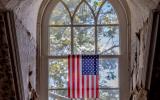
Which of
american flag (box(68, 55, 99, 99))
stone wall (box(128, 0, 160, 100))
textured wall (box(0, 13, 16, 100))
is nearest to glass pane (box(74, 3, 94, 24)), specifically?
american flag (box(68, 55, 99, 99))

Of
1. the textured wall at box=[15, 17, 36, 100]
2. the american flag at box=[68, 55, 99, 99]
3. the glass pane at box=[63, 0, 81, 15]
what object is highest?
the glass pane at box=[63, 0, 81, 15]

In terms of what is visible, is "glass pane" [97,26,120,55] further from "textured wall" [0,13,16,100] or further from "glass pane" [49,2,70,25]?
"textured wall" [0,13,16,100]

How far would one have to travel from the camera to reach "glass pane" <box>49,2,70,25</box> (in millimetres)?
5191

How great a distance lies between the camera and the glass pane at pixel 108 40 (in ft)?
16.7

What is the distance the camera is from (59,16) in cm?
521

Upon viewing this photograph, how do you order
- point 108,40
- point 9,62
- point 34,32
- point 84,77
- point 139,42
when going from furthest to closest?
point 108,40 < point 84,77 < point 34,32 < point 139,42 < point 9,62

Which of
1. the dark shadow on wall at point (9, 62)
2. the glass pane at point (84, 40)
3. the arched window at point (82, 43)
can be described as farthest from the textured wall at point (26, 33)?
the glass pane at point (84, 40)

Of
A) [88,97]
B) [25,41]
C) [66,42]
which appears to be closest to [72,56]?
[66,42]

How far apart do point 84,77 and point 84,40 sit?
0.49 meters

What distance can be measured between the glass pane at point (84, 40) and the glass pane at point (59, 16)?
0.59 ft

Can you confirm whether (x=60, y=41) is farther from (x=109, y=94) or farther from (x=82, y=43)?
(x=109, y=94)

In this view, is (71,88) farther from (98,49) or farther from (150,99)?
(150,99)

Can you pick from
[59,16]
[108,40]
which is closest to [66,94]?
[108,40]

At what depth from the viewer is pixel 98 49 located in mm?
5117
